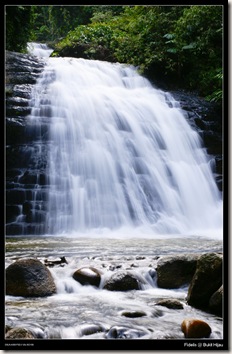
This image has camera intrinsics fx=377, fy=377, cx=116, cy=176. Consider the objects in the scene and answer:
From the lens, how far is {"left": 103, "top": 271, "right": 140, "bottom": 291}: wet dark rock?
2637 millimetres

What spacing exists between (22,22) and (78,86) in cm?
275

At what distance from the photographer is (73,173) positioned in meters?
4.85

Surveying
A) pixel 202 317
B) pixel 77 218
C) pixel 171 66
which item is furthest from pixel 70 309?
pixel 171 66

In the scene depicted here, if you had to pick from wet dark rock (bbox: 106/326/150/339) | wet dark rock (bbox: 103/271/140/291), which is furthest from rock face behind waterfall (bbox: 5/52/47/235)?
wet dark rock (bbox: 106/326/150/339)

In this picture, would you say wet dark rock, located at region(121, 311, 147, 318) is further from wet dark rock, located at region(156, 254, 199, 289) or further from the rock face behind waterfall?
the rock face behind waterfall

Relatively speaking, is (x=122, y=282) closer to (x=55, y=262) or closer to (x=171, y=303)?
(x=171, y=303)

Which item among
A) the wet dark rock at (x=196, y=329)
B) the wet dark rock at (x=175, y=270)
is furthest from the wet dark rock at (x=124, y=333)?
the wet dark rock at (x=175, y=270)

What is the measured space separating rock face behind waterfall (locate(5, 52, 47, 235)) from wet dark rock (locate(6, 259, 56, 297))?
83 cm

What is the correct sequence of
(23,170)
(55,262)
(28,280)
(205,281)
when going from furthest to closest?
(23,170), (55,262), (28,280), (205,281)

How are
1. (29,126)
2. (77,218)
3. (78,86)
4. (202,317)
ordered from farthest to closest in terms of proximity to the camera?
(78,86)
(29,126)
(77,218)
(202,317)

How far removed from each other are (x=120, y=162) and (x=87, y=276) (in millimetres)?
2802

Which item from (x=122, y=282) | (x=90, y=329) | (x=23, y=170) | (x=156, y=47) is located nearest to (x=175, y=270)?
(x=122, y=282)

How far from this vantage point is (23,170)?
4.51m

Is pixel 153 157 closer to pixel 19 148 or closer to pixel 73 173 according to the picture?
pixel 73 173
